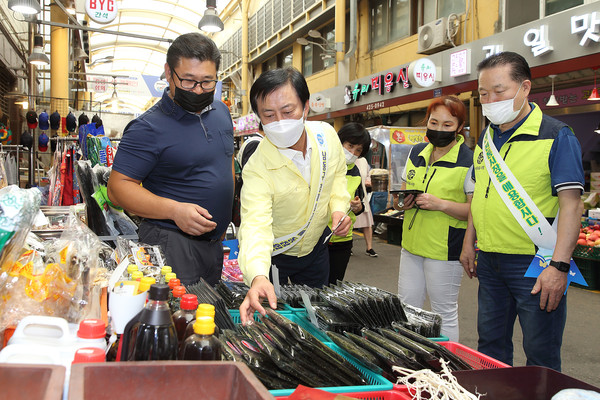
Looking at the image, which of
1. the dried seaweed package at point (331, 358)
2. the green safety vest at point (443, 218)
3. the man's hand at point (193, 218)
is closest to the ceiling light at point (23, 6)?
the man's hand at point (193, 218)

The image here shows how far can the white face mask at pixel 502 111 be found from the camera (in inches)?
87.6

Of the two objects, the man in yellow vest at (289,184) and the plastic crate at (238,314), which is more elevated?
the man in yellow vest at (289,184)

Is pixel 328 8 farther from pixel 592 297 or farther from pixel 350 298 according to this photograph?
pixel 350 298

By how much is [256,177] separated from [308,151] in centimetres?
35

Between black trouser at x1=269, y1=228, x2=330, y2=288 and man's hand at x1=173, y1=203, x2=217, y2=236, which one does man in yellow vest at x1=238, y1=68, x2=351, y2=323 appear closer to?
black trouser at x1=269, y1=228, x2=330, y2=288

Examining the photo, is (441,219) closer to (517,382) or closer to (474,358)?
(474,358)

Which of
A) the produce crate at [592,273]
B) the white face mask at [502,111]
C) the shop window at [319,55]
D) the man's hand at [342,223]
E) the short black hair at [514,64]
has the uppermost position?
the shop window at [319,55]

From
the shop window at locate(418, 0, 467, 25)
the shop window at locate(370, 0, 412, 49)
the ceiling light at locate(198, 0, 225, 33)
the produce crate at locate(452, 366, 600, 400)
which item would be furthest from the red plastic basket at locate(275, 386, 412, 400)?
the shop window at locate(370, 0, 412, 49)

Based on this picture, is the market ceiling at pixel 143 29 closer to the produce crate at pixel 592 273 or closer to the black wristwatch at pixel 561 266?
the produce crate at pixel 592 273

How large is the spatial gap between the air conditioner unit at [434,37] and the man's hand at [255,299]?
28.2 ft

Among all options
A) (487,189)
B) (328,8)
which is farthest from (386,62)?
(487,189)

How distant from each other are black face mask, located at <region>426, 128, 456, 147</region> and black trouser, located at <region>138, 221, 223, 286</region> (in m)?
1.51

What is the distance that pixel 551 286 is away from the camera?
2020mm

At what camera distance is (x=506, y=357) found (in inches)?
94.0
